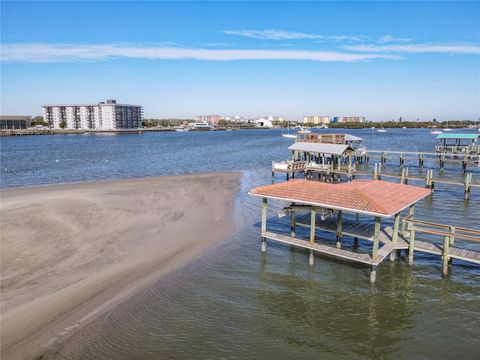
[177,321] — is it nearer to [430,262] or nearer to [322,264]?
[322,264]

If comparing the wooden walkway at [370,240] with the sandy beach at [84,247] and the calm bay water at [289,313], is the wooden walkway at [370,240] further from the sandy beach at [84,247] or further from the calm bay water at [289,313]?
the sandy beach at [84,247]

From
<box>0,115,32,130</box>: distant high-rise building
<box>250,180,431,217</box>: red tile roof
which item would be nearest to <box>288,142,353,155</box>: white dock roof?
<box>250,180,431,217</box>: red tile roof

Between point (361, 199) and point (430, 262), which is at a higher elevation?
point (361, 199)

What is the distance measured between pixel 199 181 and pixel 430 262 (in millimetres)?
24614

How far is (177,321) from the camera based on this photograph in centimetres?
1195

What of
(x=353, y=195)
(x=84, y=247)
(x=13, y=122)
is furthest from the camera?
(x=13, y=122)

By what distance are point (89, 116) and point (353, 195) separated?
202088 mm

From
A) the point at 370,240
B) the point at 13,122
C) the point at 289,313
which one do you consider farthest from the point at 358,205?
the point at 13,122

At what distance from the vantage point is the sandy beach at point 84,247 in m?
11.6

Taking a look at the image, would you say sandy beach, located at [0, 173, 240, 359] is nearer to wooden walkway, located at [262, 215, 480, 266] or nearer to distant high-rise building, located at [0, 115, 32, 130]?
wooden walkway, located at [262, 215, 480, 266]

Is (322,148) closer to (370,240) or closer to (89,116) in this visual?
(370,240)

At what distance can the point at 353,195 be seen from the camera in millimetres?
14703

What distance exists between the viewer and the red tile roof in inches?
548

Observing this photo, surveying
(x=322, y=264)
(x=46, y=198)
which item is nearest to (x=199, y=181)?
(x=46, y=198)
